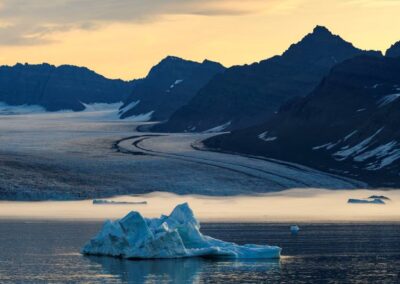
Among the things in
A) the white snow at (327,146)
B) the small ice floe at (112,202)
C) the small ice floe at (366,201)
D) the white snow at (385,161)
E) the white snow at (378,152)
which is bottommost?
the small ice floe at (366,201)

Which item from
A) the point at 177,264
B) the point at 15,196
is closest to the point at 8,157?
the point at 15,196

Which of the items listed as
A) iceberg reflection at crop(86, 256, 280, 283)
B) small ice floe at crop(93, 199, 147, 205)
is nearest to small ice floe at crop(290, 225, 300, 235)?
iceberg reflection at crop(86, 256, 280, 283)

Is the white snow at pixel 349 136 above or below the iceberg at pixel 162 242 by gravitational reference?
above

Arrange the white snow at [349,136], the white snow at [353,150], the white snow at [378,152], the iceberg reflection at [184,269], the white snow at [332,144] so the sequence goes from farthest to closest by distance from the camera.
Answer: the white snow at [349,136] < the white snow at [332,144] < the white snow at [353,150] < the white snow at [378,152] < the iceberg reflection at [184,269]

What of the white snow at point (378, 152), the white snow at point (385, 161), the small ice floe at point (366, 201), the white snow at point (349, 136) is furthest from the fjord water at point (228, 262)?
the white snow at point (349, 136)

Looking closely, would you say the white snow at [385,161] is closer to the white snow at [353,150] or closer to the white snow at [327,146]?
the white snow at [353,150]

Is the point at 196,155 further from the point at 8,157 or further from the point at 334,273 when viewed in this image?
the point at 334,273

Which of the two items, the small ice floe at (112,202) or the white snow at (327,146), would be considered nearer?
the small ice floe at (112,202)
